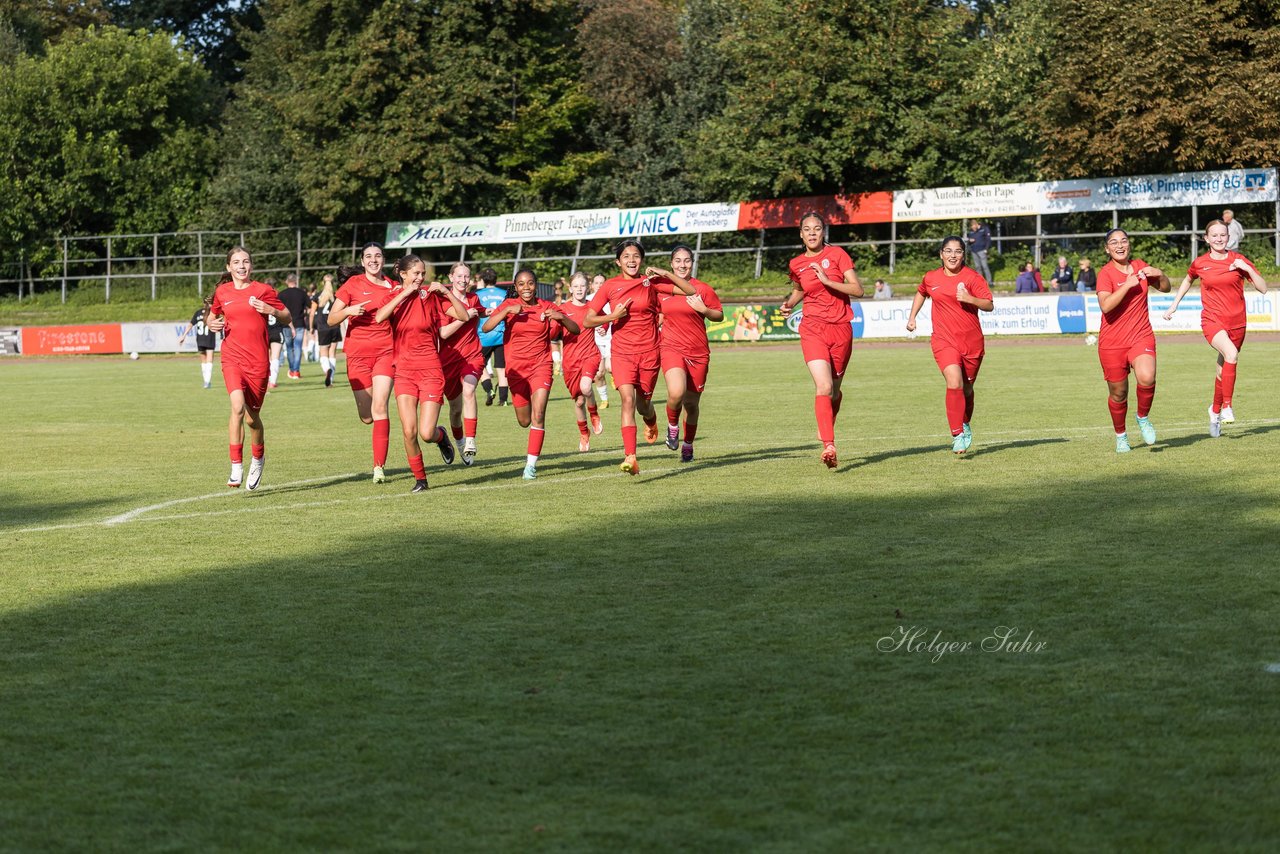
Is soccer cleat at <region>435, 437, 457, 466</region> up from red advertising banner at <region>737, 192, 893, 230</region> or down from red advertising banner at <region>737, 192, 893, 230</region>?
down

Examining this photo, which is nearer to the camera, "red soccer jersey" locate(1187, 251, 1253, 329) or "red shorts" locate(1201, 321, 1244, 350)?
"red soccer jersey" locate(1187, 251, 1253, 329)

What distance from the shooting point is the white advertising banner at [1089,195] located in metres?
45.1

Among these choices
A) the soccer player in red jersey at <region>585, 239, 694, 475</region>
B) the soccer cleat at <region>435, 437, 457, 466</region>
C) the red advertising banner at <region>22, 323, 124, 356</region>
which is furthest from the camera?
the red advertising banner at <region>22, 323, 124, 356</region>

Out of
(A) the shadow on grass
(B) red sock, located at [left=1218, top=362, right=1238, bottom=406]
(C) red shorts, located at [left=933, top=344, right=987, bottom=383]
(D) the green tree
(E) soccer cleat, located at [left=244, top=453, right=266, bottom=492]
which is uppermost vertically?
(D) the green tree

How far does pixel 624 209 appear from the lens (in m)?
56.6

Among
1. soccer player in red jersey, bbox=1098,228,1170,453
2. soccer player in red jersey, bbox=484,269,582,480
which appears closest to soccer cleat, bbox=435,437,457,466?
soccer player in red jersey, bbox=484,269,582,480

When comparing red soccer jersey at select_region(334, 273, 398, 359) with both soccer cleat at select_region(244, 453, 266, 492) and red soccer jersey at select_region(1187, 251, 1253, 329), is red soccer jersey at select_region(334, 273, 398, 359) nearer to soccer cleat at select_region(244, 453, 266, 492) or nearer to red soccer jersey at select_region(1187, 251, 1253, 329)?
soccer cleat at select_region(244, 453, 266, 492)

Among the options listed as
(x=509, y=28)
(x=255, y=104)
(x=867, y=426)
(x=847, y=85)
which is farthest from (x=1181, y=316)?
(x=255, y=104)

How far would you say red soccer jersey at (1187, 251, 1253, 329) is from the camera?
16719 millimetres

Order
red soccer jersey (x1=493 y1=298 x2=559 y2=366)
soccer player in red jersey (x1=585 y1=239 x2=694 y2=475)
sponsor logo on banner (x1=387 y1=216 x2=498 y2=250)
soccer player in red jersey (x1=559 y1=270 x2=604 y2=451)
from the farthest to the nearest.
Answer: sponsor logo on banner (x1=387 y1=216 x2=498 y2=250)
soccer player in red jersey (x1=559 y1=270 x2=604 y2=451)
red soccer jersey (x1=493 y1=298 x2=559 y2=366)
soccer player in red jersey (x1=585 y1=239 x2=694 y2=475)

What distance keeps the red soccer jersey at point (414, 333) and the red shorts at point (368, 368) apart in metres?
0.13

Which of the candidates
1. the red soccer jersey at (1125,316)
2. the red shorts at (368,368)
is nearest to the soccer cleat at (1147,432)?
the red soccer jersey at (1125,316)

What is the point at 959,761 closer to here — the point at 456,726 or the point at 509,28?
the point at 456,726

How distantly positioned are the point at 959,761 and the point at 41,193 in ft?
210
